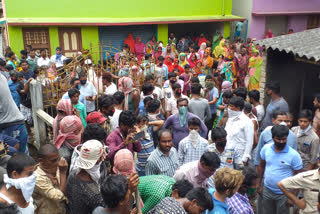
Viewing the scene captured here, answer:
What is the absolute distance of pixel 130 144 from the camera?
4.30 m

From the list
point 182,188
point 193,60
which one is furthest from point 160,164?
point 193,60

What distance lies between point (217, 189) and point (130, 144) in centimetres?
152

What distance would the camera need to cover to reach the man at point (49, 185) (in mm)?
3129

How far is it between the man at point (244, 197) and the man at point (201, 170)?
355 millimetres

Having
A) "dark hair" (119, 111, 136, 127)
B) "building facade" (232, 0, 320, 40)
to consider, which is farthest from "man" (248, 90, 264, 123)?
"building facade" (232, 0, 320, 40)

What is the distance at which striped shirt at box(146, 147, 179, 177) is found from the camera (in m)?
4.01

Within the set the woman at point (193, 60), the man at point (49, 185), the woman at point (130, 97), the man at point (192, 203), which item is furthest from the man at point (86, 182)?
the woman at point (193, 60)

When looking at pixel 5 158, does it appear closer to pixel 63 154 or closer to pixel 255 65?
pixel 63 154

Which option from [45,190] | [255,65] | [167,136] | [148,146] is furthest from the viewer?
[255,65]

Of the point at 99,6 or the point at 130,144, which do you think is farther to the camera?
the point at 99,6

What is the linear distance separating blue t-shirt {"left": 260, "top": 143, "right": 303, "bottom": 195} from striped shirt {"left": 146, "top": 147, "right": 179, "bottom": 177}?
127 centimetres

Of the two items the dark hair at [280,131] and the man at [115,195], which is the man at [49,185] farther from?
the dark hair at [280,131]

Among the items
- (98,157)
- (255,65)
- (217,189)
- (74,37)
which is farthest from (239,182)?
(74,37)

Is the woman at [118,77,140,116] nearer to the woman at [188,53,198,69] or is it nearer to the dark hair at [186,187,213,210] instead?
the dark hair at [186,187,213,210]
